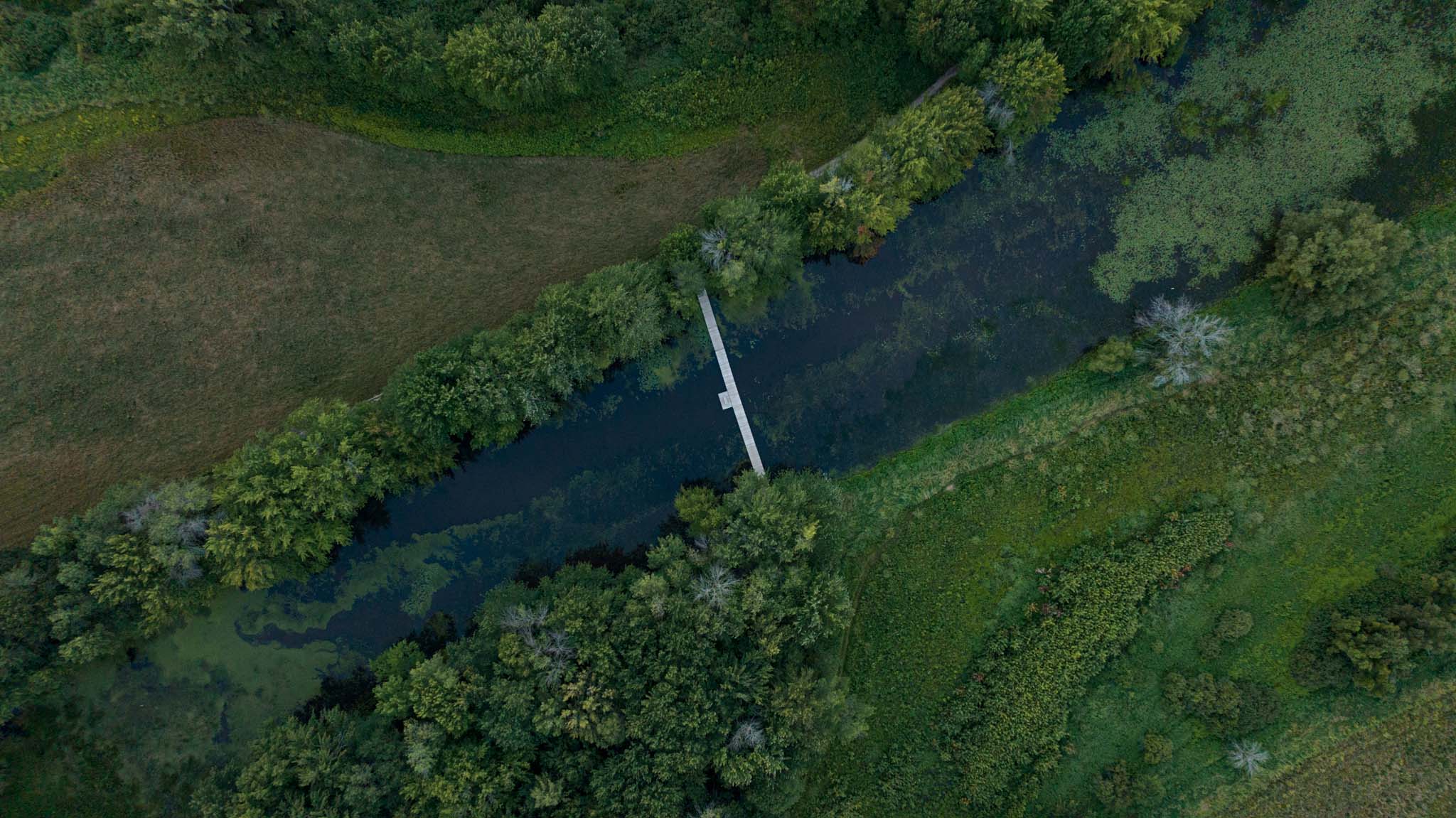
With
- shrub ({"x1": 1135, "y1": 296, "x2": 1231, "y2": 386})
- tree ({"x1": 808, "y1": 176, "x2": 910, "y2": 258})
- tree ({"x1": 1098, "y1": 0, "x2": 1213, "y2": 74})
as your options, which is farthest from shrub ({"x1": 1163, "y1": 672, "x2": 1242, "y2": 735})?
tree ({"x1": 1098, "y1": 0, "x2": 1213, "y2": 74})

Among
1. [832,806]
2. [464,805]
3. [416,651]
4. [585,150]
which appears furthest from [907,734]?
[585,150]

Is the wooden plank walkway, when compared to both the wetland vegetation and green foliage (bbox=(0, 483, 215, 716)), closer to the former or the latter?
the wetland vegetation

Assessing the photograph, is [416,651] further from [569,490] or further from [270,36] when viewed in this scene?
[270,36]

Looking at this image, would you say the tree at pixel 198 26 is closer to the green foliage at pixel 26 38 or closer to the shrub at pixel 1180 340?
the green foliage at pixel 26 38

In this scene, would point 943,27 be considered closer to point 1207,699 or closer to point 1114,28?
point 1114,28

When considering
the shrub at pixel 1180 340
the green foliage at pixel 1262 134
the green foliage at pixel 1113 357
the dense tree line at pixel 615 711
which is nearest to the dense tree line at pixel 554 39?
the green foliage at pixel 1262 134
